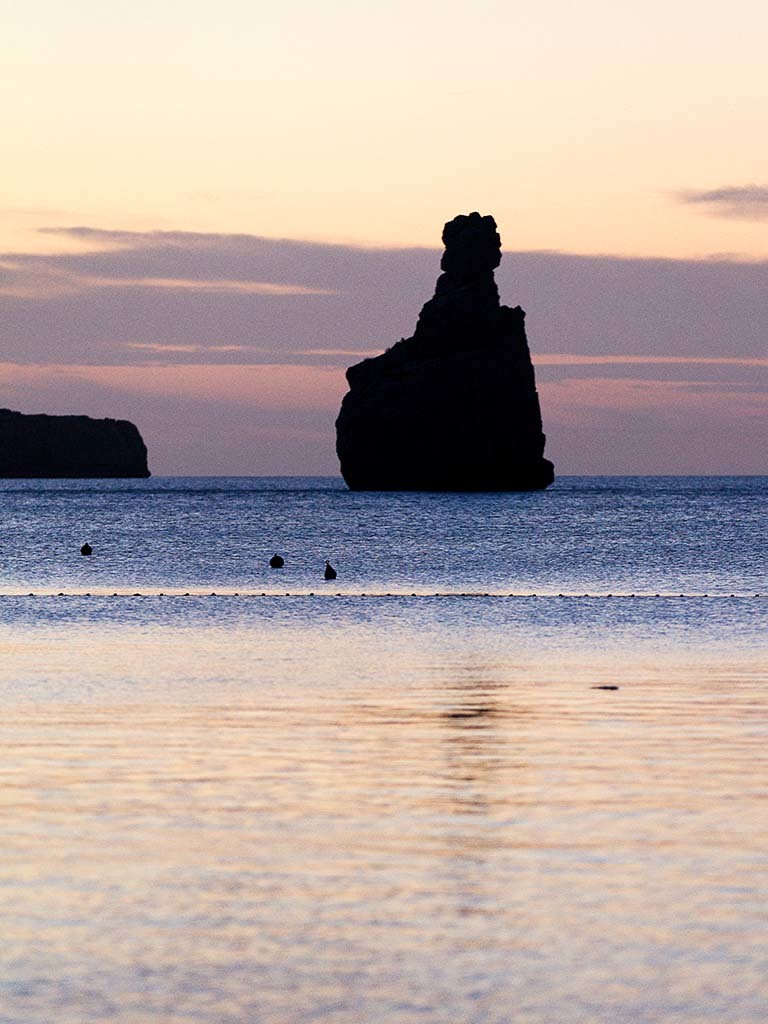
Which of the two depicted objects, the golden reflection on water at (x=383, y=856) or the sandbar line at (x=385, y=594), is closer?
the golden reflection on water at (x=383, y=856)

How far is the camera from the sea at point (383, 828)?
34.2 feet

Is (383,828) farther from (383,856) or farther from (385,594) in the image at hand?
(385,594)

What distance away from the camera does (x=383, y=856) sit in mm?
14414

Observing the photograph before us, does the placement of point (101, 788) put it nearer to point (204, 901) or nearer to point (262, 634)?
point (204, 901)

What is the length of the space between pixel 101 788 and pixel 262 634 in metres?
25.6

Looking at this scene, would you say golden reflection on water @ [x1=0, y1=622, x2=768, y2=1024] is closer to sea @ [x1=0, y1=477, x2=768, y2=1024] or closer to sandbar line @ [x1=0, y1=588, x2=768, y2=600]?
sea @ [x1=0, y1=477, x2=768, y2=1024]

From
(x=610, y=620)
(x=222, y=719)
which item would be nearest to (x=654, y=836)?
(x=222, y=719)

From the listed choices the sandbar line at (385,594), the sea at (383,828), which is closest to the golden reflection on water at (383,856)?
the sea at (383,828)

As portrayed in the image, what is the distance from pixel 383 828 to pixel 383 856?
4.20ft

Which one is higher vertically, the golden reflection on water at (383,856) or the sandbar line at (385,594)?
the golden reflection on water at (383,856)

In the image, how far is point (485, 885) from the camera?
1327cm

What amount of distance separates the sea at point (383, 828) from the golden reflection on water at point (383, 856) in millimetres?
40

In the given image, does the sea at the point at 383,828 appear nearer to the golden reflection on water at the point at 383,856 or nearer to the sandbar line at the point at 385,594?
the golden reflection on water at the point at 383,856

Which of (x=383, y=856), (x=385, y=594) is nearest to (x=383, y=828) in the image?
(x=383, y=856)
